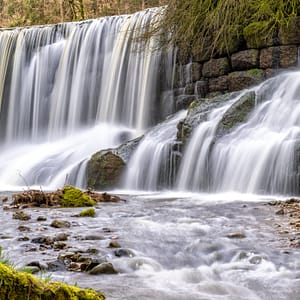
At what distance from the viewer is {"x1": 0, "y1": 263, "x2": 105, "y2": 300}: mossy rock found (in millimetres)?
2049

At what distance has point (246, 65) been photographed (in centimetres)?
1237

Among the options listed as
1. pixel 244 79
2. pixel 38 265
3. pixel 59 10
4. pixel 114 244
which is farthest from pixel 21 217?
pixel 59 10

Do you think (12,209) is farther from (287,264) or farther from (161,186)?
(287,264)

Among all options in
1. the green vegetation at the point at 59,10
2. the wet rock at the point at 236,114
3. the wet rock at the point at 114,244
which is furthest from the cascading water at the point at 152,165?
the green vegetation at the point at 59,10

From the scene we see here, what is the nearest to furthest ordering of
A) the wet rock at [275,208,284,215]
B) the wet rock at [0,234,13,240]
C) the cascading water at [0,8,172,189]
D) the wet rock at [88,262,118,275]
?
1. the wet rock at [88,262,118,275]
2. the wet rock at [0,234,13,240]
3. the wet rock at [275,208,284,215]
4. the cascading water at [0,8,172,189]

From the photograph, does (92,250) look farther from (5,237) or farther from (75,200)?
(75,200)

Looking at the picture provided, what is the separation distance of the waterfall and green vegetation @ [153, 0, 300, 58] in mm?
1682

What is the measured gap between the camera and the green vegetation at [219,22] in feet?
38.3

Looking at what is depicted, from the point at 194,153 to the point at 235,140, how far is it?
0.88 meters

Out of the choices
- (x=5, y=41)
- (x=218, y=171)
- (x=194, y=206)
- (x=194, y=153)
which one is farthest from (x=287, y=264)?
(x=5, y=41)

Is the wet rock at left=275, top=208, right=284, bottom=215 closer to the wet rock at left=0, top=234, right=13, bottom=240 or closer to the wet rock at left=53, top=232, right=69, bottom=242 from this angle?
the wet rock at left=53, top=232, right=69, bottom=242

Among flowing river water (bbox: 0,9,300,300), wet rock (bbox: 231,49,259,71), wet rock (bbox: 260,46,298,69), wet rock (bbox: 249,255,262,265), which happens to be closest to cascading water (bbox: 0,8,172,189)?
flowing river water (bbox: 0,9,300,300)

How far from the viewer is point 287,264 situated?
409cm

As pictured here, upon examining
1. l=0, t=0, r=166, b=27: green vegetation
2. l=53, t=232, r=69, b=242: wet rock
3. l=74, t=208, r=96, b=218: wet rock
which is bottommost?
l=53, t=232, r=69, b=242: wet rock
